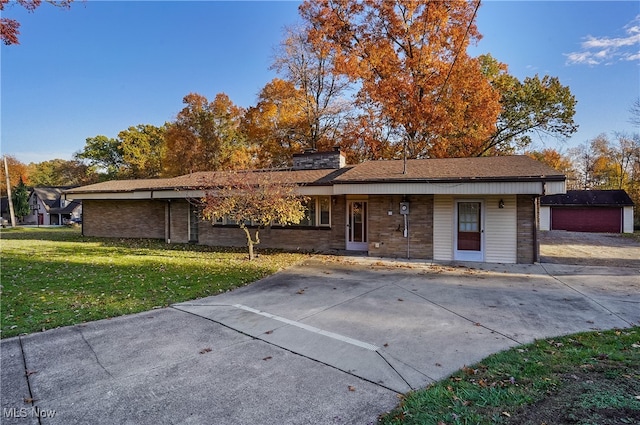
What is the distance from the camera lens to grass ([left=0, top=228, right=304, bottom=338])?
5410 mm

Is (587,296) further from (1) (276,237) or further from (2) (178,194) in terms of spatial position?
(2) (178,194)

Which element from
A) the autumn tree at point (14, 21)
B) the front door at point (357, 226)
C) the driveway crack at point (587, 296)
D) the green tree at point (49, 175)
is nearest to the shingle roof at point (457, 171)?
the front door at point (357, 226)

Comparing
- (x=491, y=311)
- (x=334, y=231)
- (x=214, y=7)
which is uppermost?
(x=214, y=7)

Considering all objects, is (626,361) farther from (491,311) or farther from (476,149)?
(476,149)

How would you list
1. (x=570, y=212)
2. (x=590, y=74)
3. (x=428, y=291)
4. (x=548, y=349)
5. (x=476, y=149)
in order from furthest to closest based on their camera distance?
1. (x=570, y=212)
2. (x=476, y=149)
3. (x=590, y=74)
4. (x=428, y=291)
5. (x=548, y=349)

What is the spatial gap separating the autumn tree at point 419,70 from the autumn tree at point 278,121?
4.88 m

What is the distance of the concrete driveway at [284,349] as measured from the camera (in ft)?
9.45

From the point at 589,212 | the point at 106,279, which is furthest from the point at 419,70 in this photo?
the point at 106,279

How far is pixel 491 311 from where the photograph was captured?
5.54m

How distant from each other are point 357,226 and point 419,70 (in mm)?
11821

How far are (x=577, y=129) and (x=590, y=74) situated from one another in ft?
19.4

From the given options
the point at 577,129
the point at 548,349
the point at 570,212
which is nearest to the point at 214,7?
the point at 548,349

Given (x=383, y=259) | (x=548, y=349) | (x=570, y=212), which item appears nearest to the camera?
(x=548, y=349)

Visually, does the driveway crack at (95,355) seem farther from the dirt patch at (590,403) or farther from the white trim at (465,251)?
the white trim at (465,251)
